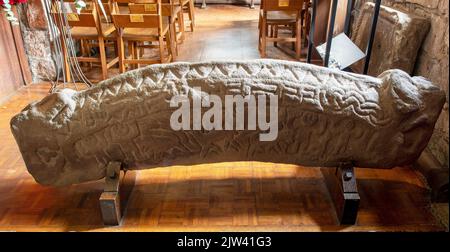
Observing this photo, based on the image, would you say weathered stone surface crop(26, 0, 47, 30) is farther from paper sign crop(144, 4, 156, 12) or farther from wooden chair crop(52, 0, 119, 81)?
paper sign crop(144, 4, 156, 12)

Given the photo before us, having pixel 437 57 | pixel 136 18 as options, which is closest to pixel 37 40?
pixel 136 18

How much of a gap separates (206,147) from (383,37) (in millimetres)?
1871

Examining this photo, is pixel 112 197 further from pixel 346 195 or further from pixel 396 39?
pixel 396 39

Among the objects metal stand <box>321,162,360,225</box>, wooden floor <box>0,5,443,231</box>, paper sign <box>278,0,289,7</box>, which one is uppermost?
paper sign <box>278,0,289,7</box>

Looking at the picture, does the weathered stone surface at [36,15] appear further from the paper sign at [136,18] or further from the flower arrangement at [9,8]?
the paper sign at [136,18]

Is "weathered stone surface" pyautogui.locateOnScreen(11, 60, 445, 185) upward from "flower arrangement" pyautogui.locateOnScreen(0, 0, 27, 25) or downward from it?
downward

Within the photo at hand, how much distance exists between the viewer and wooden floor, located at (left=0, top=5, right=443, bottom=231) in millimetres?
1915

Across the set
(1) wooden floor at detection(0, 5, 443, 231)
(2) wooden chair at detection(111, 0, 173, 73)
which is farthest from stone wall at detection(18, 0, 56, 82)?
(1) wooden floor at detection(0, 5, 443, 231)

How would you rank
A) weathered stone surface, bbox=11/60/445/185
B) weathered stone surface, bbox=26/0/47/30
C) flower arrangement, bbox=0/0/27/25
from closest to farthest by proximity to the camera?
weathered stone surface, bbox=11/60/445/185 < flower arrangement, bbox=0/0/27/25 < weathered stone surface, bbox=26/0/47/30

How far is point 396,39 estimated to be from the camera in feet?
8.67

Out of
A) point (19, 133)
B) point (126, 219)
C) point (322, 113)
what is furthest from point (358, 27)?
point (19, 133)

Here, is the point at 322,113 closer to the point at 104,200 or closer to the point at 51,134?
the point at 104,200

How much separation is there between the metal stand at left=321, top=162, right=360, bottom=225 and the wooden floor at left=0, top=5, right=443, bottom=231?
0.18 ft

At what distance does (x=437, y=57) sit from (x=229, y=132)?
1.45 metres
